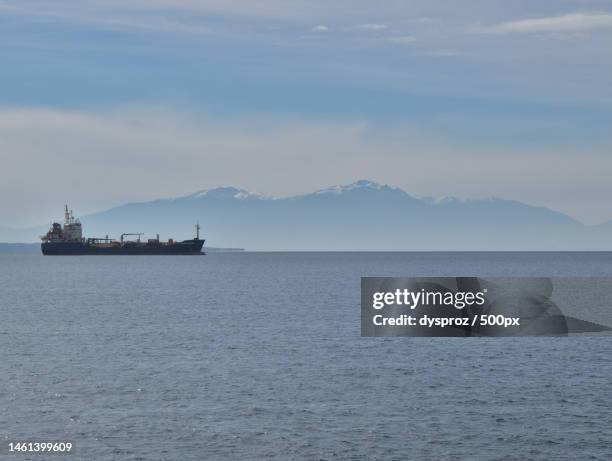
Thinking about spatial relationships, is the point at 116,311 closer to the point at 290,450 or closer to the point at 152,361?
the point at 152,361

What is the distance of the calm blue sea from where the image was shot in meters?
38.8

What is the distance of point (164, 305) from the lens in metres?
124

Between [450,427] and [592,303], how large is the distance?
330 ft

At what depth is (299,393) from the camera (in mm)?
50000

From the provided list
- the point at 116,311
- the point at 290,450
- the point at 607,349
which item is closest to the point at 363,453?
→ the point at 290,450

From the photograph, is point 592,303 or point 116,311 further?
point 592,303

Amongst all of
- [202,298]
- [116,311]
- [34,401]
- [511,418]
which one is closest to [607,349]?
[511,418]

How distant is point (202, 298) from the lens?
141 meters

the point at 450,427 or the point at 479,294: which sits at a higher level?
the point at 479,294

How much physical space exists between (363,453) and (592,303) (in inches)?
4187

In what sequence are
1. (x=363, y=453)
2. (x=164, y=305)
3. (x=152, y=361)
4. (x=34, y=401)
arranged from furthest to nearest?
(x=164, y=305) → (x=152, y=361) → (x=34, y=401) → (x=363, y=453)

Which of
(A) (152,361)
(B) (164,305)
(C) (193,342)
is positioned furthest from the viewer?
(B) (164,305)

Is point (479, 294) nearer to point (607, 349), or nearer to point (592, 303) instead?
point (607, 349)

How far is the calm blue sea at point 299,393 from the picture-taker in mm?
38750
